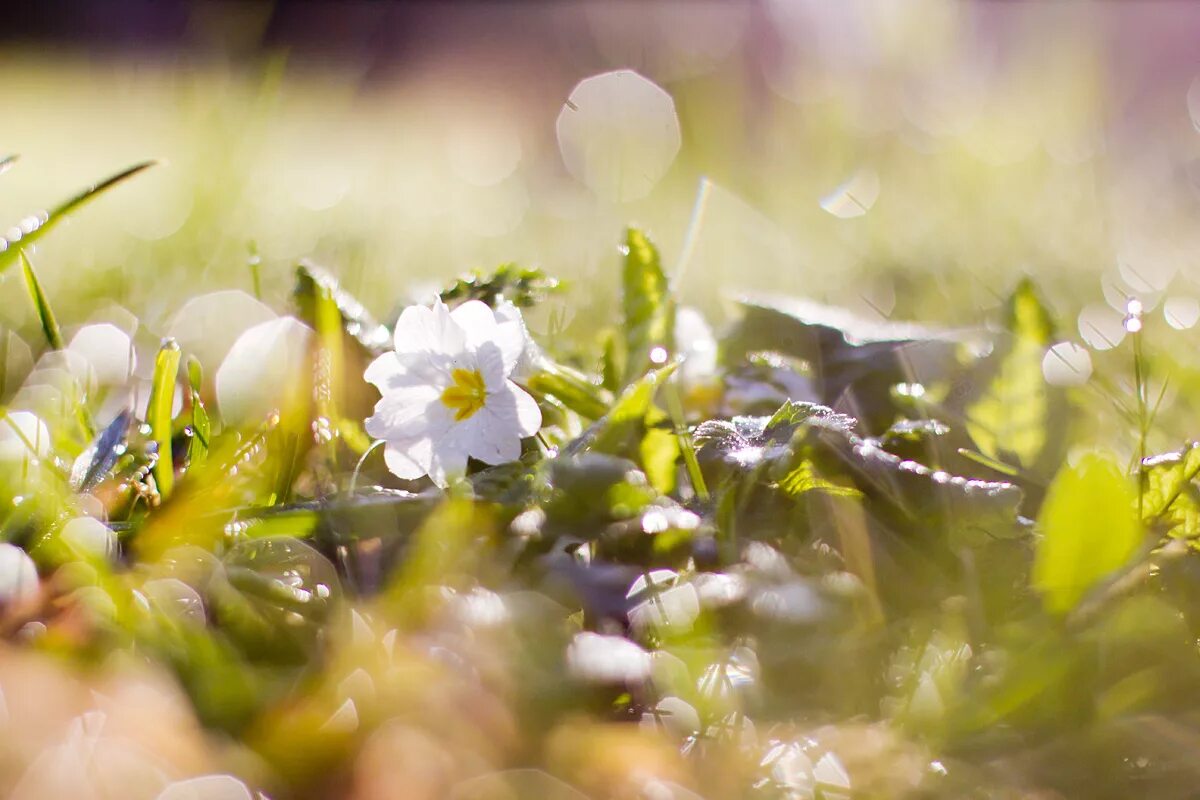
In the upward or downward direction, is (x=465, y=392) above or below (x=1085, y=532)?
below

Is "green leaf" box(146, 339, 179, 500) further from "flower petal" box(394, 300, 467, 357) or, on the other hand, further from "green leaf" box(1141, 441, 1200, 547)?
"green leaf" box(1141, 441, 1200, 547)

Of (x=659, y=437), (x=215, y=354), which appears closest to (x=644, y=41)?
(x=215, y=354)

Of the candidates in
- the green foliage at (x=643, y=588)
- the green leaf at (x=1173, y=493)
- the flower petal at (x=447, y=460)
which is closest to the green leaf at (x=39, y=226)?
the green foliage at (x=643, y=588)

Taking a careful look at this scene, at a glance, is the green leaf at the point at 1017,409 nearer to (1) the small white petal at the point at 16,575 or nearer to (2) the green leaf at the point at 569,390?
(2) the green leaf at the point at 569,390

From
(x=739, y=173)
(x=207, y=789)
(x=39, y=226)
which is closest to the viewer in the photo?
(x=207, y=789)

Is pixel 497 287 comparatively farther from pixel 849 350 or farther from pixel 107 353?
pixel 107 353

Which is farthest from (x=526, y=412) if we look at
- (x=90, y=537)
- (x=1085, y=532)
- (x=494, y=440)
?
(x=1085, y=532)
